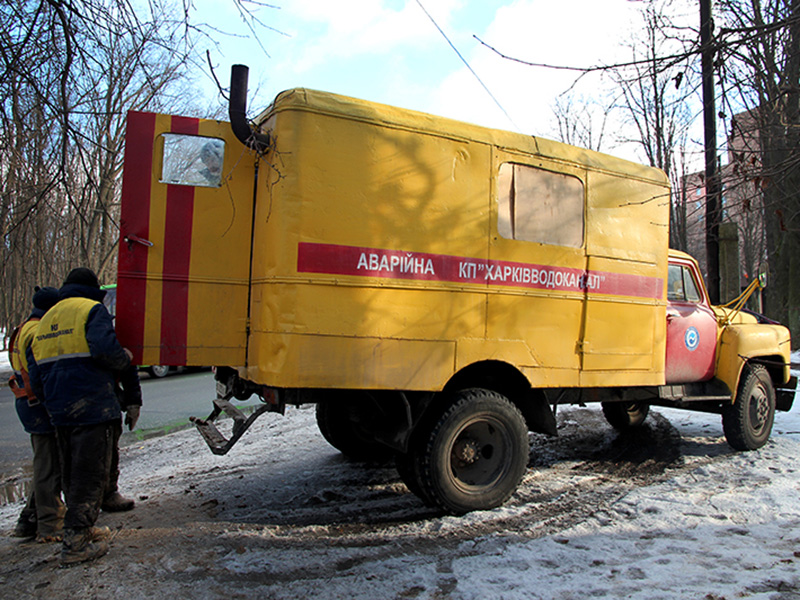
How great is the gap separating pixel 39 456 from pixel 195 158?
248 cm

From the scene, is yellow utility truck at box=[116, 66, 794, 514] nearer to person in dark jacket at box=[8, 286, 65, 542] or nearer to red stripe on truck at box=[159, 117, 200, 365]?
red stripe on truck at box=[159, 117, 200, 365]

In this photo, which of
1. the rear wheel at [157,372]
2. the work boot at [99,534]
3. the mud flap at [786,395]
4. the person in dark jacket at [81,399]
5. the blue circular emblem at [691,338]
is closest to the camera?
the person in dark jacket at [81,399]

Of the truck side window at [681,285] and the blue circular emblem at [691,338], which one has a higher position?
the truck side window at [681,285]

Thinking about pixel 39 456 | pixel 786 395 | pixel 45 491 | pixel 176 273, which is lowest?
pixel 45 491

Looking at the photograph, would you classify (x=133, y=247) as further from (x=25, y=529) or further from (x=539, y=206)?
(x=539, y=206)

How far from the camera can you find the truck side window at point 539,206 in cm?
451

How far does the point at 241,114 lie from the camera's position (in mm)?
3807

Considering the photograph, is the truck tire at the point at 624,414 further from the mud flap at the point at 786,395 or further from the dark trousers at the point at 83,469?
the dark trousers at the point at 83,469

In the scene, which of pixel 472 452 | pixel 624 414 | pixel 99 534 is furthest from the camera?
pixel 624 414

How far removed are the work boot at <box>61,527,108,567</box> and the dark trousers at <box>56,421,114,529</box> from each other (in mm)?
41

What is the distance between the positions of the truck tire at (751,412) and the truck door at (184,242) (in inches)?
208

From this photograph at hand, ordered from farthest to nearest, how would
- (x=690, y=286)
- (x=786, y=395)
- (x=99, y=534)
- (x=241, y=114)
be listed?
(x=786, y=395) < (x=690, y=286) < (x=241, y=114) < (x=99, y=534)

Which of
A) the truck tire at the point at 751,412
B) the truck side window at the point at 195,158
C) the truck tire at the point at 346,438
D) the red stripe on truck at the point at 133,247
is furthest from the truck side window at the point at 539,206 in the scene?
the truck tire at the point at 751,412

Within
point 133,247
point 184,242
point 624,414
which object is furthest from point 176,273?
point 624,414
